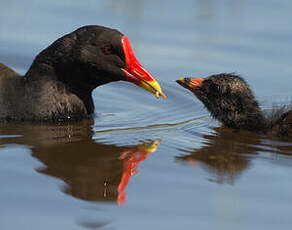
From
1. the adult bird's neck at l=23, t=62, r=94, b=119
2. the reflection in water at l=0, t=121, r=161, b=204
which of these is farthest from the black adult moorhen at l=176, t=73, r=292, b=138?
the reflection in water at l=0, t=121, r=161, b=204

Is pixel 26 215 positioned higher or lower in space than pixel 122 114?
lower

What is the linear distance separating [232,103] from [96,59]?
1.48 meters

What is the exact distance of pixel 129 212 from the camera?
4.65 m

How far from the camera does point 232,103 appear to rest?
24.8ft

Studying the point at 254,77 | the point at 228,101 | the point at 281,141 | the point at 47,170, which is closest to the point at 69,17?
the point at 254,77

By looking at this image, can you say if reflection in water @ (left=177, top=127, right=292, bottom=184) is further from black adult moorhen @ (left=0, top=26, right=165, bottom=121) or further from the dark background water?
black adult moorhen @ (left=0, top=26, right=165, bottom=121)

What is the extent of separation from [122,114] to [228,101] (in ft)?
3.75

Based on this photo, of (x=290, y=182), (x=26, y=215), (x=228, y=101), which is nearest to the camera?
(x=26, y=215)

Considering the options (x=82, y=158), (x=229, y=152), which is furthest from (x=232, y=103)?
Answer: (x=82, y=158)

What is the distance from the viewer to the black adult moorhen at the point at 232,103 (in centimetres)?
740

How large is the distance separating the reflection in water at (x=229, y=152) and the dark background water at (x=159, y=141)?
1 centimetres

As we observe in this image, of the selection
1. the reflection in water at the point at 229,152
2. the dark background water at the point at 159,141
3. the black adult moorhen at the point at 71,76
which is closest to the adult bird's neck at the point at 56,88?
the black adult moorhen at the point at 71,76

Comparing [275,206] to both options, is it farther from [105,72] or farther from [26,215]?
[105,72]

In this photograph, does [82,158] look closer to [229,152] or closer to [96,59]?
[229,152]
